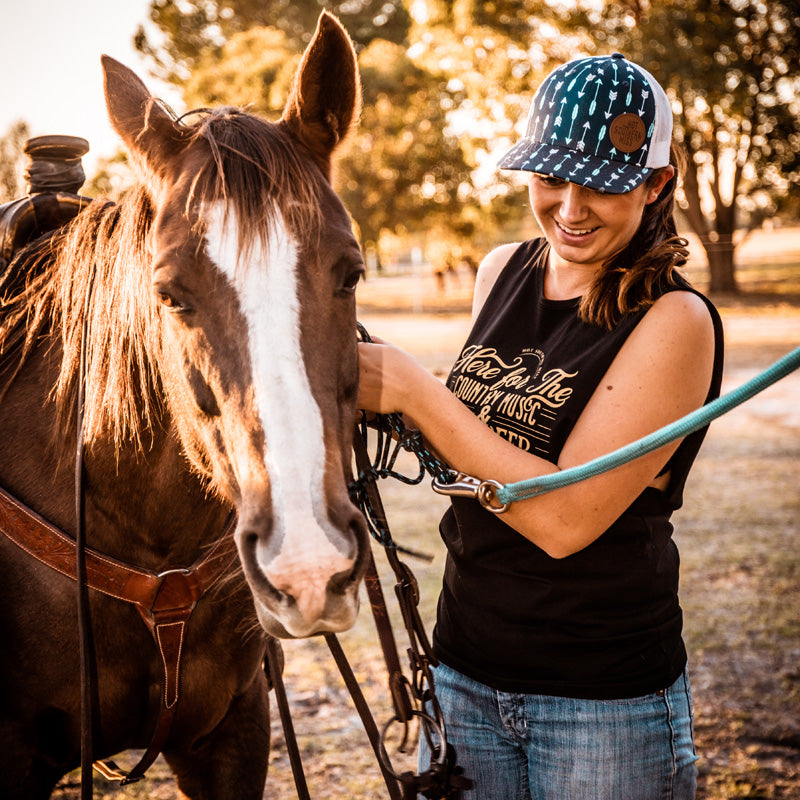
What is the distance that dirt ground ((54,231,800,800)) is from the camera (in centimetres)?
331

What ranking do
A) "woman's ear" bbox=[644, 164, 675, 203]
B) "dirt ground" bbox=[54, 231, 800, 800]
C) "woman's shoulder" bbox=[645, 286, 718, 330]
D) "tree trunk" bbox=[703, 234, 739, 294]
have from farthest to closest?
"tree trunk" bbox=[703, 234, 739, 294], "dirt ground" bbox=[54, 231, 800, 800], "woman's ear" bbox=[644, 164, 675, 203], "woman's shoulder" bbox=[645, 286, 718, 330]

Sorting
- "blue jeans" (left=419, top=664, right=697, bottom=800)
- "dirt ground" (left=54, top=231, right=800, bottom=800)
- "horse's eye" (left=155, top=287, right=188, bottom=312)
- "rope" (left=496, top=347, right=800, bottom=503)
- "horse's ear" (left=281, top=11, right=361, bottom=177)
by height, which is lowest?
"dirt ground" (left=54, top=231, right=800, bottom=800)

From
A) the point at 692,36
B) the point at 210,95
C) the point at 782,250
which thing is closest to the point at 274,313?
the point at 692,36

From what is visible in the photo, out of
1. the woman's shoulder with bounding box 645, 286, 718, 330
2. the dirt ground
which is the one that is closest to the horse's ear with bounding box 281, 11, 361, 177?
the woman's shoulder with bounding box 645, 286, 718, 330

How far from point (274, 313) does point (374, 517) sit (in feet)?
2.12

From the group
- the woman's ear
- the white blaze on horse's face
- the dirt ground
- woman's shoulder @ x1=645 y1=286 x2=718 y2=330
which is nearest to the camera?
the white blaze on horse's face

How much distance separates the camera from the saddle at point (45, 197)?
2283 millimetres

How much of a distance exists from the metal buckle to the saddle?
141 centimetres

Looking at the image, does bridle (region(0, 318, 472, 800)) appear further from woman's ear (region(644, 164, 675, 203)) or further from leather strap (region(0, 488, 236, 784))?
woman's ear (region(644, 164, 675, 203))

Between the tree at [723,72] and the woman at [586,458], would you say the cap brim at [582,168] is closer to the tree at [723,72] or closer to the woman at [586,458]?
the woman at [586,458]

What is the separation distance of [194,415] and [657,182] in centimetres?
113

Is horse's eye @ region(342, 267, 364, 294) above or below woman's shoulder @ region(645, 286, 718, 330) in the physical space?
above

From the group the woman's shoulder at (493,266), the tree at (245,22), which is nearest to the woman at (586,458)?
the woman's shoulder at (493,266)

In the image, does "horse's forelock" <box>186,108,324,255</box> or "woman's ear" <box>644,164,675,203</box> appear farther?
"woman's ear" <box>644,164,675,203</box>
